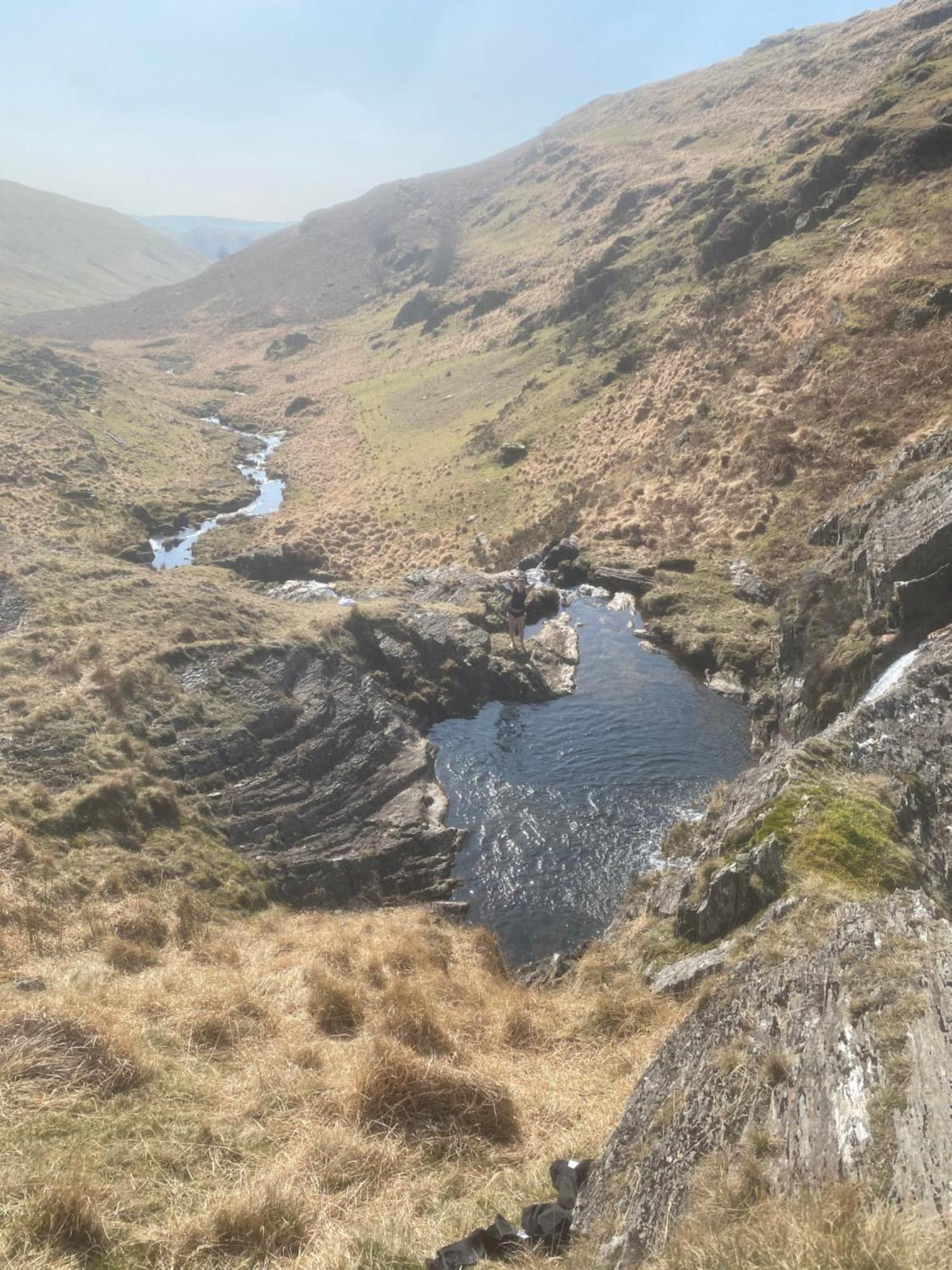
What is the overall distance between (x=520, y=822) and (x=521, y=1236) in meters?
17.8

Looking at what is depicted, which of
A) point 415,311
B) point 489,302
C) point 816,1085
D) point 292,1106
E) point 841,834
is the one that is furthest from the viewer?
point 415,311

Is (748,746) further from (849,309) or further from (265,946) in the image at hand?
(849,309)

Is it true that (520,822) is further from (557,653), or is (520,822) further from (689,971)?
(557,653)

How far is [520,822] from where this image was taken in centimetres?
2455

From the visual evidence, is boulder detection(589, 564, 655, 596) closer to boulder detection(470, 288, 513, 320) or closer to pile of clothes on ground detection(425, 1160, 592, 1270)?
pile of clothes on ground detection(425, 1160, 592, 1270)

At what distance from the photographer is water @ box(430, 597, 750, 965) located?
813 inches

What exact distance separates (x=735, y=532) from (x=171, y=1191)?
43.1 metres

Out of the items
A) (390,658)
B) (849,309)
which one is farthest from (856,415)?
(390,658)

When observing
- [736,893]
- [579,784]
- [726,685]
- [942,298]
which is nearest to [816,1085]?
[736,893]

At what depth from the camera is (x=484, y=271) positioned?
5310 inches

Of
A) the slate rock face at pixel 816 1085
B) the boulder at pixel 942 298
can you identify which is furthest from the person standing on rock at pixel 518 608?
the slate rock face at pixel 816 1085

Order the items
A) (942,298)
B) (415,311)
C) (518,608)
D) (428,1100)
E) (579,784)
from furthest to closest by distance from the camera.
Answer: (415,311)
(518,608)
(942,298)
(579,784)
(428,1100)

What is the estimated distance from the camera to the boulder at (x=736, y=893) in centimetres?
1163

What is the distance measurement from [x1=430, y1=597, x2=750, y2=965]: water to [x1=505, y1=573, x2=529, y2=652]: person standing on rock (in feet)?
12.9
